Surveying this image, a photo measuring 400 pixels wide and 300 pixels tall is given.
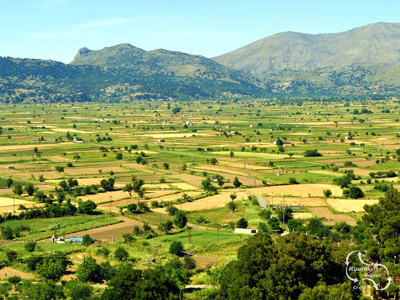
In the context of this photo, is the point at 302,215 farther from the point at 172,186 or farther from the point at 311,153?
the point at 311,153

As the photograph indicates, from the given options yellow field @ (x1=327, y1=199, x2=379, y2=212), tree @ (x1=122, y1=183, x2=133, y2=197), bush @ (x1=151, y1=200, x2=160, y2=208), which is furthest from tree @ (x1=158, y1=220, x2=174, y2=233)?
yellow field @ (x1=327, y1=199, x2=379, y2=212)

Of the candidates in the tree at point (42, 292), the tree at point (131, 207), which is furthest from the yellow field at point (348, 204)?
the tree at point (42, 292)

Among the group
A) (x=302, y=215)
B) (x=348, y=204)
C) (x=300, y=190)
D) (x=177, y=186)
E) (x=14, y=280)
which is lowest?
(x=348, y=204)

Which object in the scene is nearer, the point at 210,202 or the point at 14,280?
the point at 14,280

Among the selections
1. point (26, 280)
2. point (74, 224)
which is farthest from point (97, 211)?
point (26, 280)

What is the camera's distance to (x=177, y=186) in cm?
8906

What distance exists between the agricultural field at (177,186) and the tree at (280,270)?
9383 mm

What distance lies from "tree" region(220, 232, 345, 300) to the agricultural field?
30.8 feet

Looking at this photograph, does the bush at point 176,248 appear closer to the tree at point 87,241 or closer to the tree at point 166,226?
the tree at point 166,226

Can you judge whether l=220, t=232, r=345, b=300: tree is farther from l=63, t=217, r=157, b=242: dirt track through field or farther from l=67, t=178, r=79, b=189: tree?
l=67, t=178, r=79, b=189: tree

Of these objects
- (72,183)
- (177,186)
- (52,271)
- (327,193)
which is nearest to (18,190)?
(72,183)

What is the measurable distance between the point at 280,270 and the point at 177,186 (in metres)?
51.4

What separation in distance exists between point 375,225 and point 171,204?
33.6 m

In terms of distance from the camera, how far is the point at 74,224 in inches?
2601
